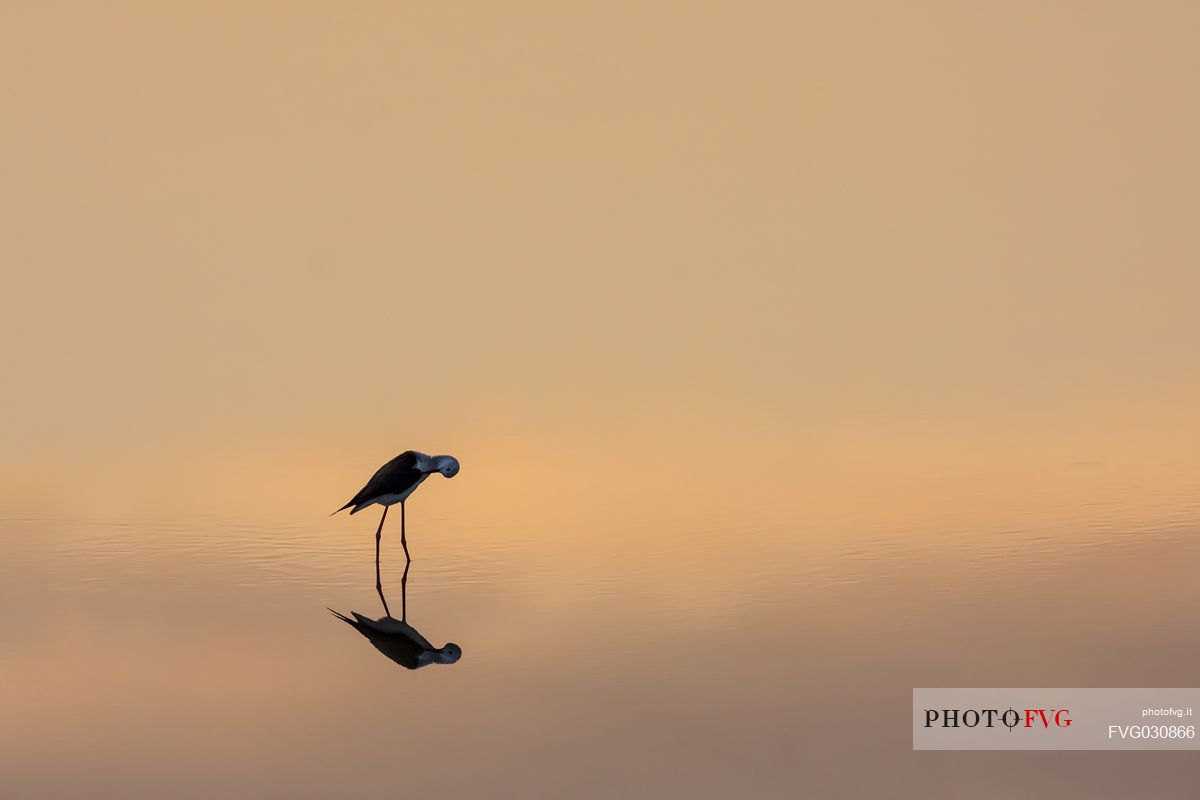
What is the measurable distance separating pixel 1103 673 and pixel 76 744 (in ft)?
18.4

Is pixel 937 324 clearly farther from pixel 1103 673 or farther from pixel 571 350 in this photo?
pixel 1103 673

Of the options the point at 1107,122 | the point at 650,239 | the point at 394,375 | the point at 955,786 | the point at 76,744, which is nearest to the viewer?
the point at 955,786

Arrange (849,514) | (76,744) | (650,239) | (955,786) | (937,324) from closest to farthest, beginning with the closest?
(955,786) → (76,744) → (849,514) → (937,324) → (650,239)

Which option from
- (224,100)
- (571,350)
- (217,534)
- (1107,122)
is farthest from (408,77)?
(217,534)

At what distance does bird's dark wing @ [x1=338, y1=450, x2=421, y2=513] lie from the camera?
12.7 metres

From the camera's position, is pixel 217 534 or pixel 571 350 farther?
pixel 571 350

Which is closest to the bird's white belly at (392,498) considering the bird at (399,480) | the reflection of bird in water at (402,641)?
the bird at (399,480)

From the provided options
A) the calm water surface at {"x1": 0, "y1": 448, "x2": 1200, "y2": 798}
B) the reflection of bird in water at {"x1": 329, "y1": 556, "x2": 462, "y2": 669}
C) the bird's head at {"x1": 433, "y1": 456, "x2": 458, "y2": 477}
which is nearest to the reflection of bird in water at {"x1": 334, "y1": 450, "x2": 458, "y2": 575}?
the bird's head at {"x1": 433, "y1": 456, "x2": 458, "y2": 477}

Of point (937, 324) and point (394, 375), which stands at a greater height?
point (937, 324)

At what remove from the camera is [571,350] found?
21.8 meters

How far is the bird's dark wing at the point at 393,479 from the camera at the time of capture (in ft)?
41.8

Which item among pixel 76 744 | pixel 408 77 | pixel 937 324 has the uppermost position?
pixel 408 77

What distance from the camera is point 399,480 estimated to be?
12.9 m

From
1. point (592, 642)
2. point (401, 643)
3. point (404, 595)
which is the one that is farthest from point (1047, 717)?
point (404, 595)
